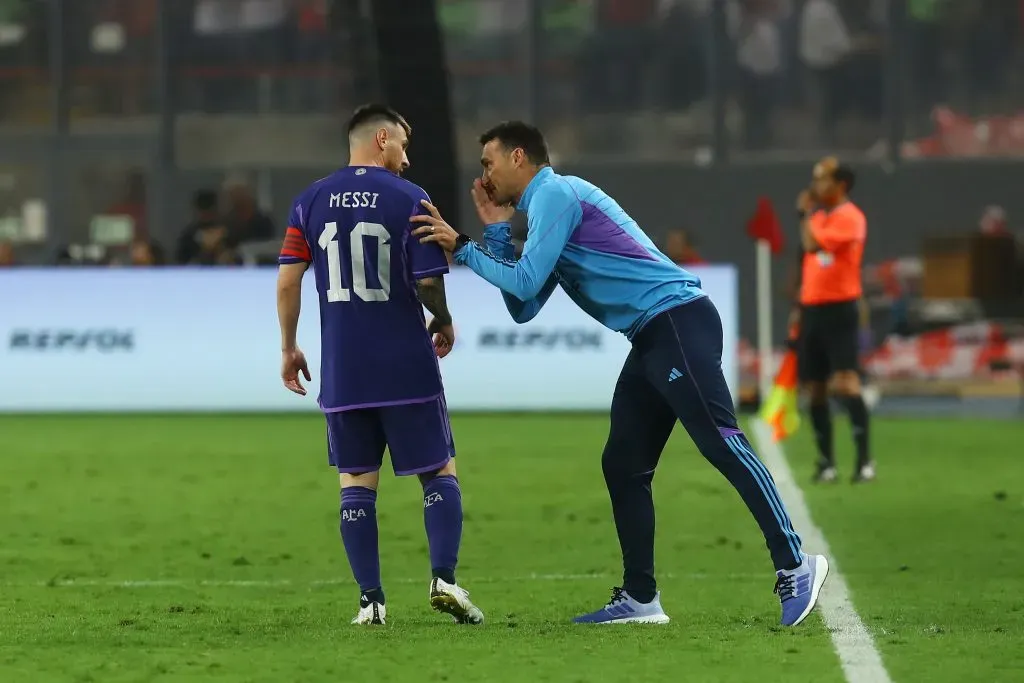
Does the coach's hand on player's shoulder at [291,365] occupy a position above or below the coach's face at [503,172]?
below

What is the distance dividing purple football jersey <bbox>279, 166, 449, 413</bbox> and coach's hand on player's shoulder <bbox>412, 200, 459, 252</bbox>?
0.04 meters

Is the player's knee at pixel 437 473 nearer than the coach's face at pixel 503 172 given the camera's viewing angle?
No

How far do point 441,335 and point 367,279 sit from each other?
45 centimetres

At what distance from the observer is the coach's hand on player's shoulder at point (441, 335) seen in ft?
26.2

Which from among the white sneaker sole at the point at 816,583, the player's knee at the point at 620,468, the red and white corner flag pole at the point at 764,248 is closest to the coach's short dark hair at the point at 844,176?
the red and white corner flag pole at the point at 764,248

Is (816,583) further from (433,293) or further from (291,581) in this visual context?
(291,581)

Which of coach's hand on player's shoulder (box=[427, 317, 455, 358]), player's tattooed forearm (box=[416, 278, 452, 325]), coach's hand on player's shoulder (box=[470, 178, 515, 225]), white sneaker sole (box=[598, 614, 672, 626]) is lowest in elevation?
white sneaker sole (box=[598, 614, 672, 626])

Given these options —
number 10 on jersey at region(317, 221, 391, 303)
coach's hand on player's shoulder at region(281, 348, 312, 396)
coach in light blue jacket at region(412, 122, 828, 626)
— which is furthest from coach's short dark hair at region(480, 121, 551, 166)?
coach's hand on player's shoulder at region(281, 348, 312, 396)

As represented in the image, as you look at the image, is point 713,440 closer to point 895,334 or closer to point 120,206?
point 895,334

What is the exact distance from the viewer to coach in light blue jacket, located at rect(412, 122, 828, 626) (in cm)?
761

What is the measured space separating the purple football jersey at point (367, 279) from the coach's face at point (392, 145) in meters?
0.07

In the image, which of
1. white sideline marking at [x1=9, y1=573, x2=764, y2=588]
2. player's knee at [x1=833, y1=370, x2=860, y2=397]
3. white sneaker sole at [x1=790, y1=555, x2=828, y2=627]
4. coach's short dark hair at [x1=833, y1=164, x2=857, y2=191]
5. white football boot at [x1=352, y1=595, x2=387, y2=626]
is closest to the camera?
white sneaker sole at [x1=790, y1=555, x2=828, y2=627]

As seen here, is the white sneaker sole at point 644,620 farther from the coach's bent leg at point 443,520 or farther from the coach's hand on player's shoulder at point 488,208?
the coach's hand on player's shoulder at point 488,208

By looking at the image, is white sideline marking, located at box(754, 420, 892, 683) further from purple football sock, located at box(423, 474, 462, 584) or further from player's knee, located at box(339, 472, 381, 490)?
player's knee, located at box(339, 472, 381, 490)
